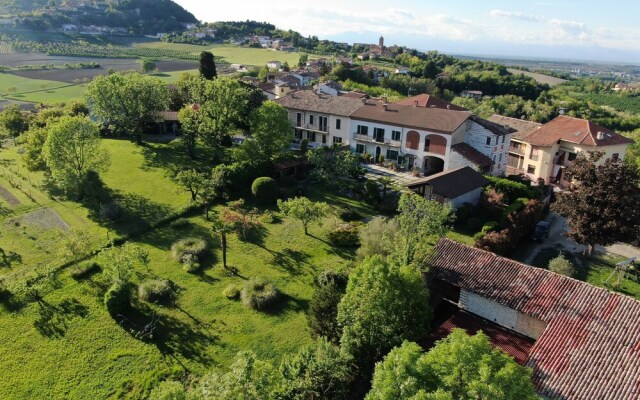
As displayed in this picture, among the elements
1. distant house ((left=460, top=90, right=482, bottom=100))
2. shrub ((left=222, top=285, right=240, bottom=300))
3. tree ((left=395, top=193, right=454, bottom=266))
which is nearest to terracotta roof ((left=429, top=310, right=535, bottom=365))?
tree ((left=395, top=193, right=454, bottom=266))

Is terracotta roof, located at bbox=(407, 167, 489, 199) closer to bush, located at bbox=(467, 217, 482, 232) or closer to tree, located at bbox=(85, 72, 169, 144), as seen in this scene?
bush, located at bbox=(467, 217, 482, 232)

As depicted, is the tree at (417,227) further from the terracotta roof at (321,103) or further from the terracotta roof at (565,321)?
the terracotta roof at (321,103)

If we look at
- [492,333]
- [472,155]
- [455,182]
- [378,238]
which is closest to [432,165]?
[472,155]

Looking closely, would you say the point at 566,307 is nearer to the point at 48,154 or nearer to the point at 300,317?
the point at 300,317

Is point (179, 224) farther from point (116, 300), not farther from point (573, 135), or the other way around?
point (573, 135)

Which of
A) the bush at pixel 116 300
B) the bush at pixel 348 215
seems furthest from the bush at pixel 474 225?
the bush at pixel 116 300

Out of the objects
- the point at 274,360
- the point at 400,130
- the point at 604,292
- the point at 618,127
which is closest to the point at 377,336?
the point at 274,360
